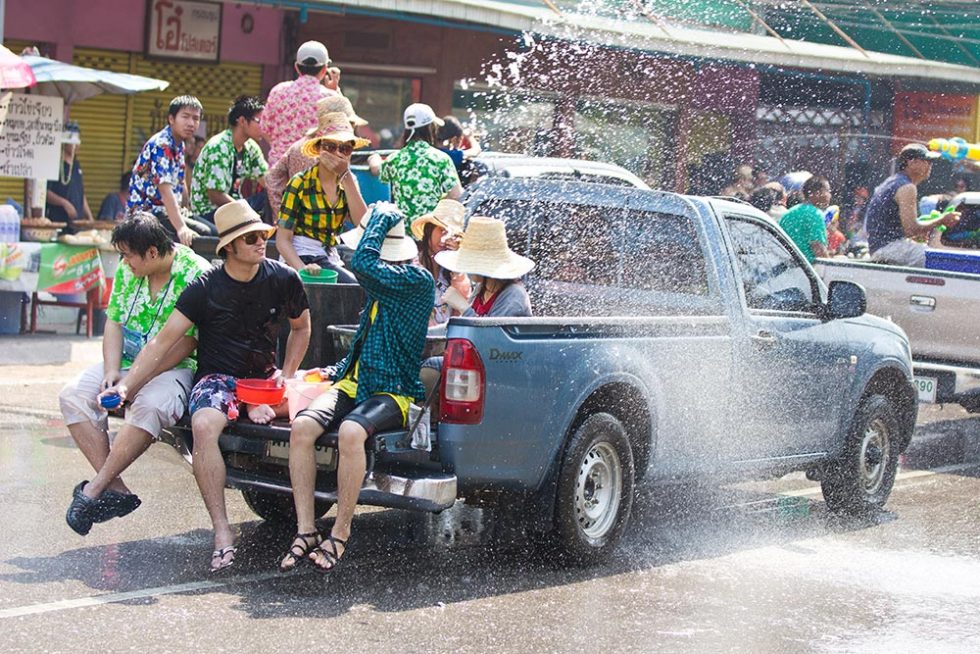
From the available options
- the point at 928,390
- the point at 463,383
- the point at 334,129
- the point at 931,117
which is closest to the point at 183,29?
the point at 334,129

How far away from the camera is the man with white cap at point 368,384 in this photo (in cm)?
707

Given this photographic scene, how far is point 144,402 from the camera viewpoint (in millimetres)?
7504

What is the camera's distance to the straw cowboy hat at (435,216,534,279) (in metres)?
7.85

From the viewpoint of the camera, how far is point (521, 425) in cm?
728

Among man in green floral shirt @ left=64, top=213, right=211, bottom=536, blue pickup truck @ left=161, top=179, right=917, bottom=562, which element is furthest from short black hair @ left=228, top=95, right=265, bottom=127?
man in green floral shirt @ left=64, top=213, right=211, bottom=536

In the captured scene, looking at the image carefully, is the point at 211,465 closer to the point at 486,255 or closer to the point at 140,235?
the point at 140,235

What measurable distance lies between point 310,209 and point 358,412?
2928 millimetres

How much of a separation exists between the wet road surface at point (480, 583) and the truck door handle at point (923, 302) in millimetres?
2384

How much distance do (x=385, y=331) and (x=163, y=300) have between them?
1266 mm

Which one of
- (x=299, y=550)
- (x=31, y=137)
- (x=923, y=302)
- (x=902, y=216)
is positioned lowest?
(x=299, y=550)

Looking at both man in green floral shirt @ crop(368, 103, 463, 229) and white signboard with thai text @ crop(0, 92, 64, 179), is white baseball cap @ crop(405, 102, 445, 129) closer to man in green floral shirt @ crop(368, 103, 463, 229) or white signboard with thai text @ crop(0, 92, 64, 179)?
man in green floral shirt @ crop(368, 103, 463, 229)

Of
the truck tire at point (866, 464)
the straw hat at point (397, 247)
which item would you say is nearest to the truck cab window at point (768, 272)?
the truck tire at point (866, 464)

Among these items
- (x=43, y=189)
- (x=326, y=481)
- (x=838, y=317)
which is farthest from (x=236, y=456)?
(x=43, y=189)

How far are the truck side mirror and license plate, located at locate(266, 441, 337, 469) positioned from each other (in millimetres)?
3282
